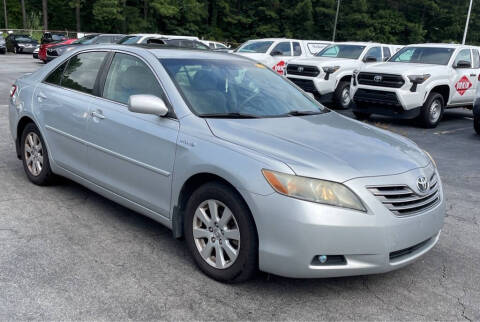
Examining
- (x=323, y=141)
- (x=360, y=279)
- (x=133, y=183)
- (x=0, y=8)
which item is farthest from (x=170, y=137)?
(x=0, y=8)

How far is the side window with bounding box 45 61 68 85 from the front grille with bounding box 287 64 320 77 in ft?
30.7

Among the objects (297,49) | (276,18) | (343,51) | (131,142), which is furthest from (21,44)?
(276,18)

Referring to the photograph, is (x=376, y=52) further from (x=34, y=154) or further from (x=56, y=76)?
(x=34, y=154)

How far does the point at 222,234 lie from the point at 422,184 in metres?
1.41

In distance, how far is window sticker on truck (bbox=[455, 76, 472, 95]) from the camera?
1180 centimetres

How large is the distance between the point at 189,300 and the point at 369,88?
355 inches

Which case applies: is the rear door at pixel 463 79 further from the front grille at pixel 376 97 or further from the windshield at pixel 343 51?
the windshield at pixel 343 51

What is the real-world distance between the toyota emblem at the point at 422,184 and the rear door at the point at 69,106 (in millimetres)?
2867

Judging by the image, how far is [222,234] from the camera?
11.3ft

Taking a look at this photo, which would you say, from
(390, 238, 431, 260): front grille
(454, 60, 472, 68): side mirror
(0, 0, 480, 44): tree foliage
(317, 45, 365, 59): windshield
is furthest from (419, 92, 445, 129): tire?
(0, 0, 480, 44): tree foliage

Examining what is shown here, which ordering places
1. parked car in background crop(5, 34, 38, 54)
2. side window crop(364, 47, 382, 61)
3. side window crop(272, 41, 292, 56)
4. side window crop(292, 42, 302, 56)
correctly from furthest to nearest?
parked car in background crop(5, 34, 38, 54), side window crop(292, 42, 302, 56), side window crop(272, 41, 292, 56), side window crop(364, 47, 382, 61)

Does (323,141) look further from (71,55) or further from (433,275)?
(71,55)

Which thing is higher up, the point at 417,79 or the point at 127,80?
the point at 127,80

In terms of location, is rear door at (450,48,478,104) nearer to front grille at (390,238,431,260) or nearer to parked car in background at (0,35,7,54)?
front grille at (390,238,431,260)
